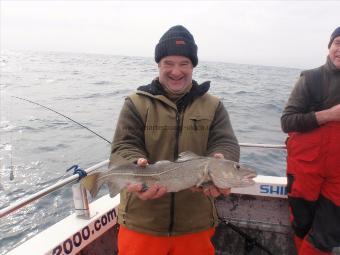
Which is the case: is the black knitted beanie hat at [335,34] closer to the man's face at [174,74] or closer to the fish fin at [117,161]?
the man's face at [174,74]

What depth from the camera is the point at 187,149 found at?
122 inches

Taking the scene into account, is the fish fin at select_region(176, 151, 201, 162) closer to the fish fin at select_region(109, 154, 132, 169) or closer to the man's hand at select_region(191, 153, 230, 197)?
the man's hand at select_region(191, 153, 230, 197)

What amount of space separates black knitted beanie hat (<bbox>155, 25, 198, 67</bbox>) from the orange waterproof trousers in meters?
1.46

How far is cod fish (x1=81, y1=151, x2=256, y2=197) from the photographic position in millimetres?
2932

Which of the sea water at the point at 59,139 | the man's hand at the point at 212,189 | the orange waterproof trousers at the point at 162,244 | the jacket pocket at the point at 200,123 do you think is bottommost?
the sea water at the point at 59,139

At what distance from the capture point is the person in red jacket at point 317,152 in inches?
149

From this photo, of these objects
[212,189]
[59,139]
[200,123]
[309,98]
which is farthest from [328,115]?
[59,139]

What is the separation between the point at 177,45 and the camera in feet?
10.5

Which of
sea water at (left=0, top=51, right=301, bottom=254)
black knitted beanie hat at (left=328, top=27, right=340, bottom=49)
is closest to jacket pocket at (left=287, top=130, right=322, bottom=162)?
black knitted beanie hat at (left=328, top=27, right=340, bottom=49)

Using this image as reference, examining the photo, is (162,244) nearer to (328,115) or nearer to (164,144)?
(164,144)

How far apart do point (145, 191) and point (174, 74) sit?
98cm

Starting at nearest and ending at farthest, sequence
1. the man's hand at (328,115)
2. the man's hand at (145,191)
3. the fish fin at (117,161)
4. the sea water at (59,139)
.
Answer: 1. the man's hand at (145,191)
2. the fish fin at (117,161)
3. the man's hand at (328,115)
4. the sea water at (59,139)

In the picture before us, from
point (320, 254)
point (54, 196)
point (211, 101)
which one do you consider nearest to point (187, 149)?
point (211, 101)

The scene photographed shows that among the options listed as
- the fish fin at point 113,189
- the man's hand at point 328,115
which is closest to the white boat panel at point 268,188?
the man's hand at point 328,115
